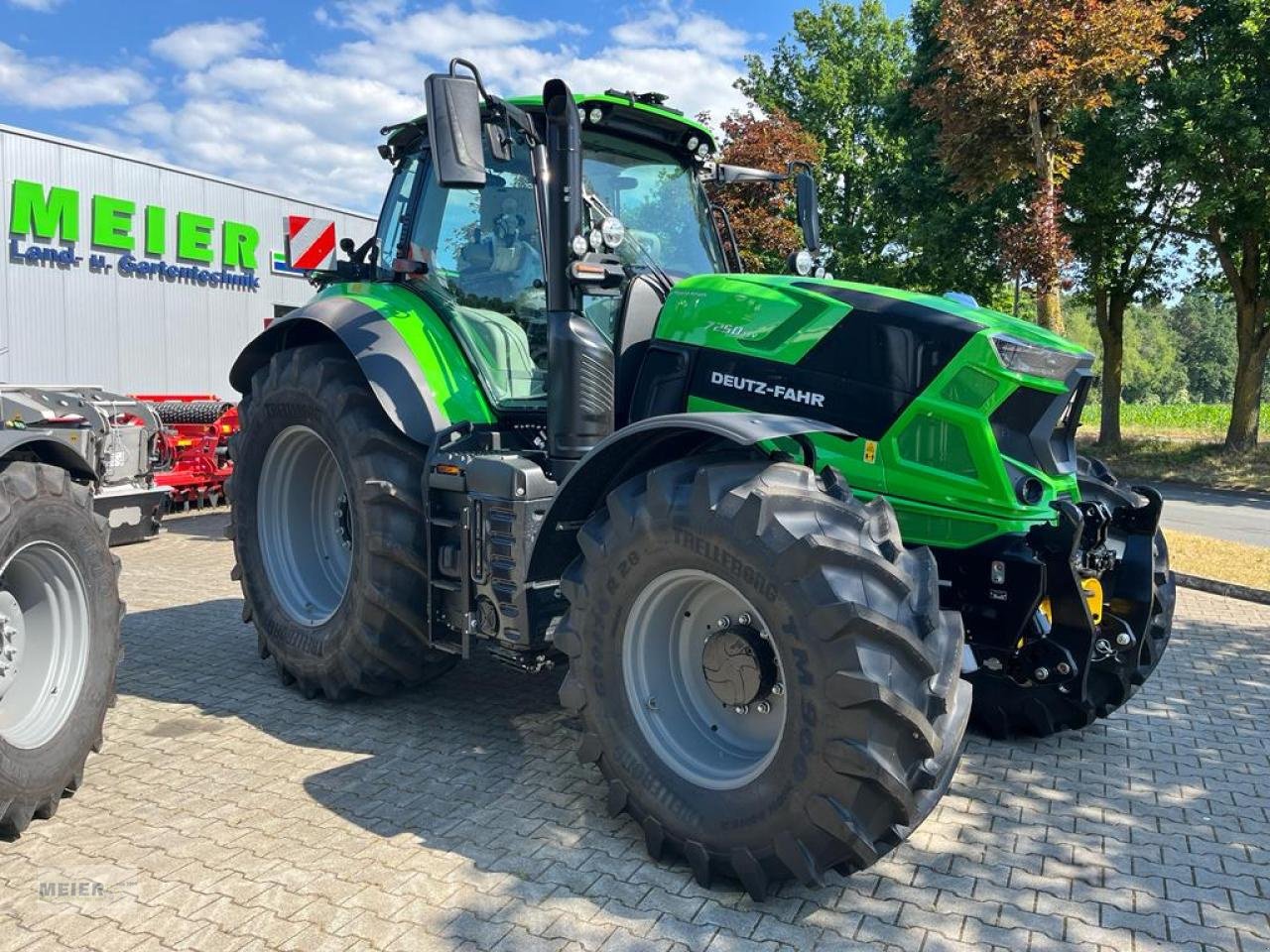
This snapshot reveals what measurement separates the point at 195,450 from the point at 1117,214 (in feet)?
57.7

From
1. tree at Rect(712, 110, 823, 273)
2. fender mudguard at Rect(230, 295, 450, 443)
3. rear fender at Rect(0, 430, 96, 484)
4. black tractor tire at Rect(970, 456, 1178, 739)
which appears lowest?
black tractor tire at Rect(970, 456, 1178, 739)

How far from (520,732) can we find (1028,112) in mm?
13255

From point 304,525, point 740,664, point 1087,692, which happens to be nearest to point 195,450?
point 304,525

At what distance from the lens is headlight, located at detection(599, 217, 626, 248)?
165 inches

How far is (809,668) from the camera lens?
293 centimetres

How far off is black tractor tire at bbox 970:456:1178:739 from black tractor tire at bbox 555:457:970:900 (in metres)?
1.69

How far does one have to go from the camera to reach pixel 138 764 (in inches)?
163

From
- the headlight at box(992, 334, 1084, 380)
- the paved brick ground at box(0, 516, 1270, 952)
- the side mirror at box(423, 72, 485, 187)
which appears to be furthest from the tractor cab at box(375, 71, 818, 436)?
the paved brick ground at box(0, 516, 1270, 952)

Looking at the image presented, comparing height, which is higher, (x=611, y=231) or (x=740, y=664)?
(x=611, y=231)

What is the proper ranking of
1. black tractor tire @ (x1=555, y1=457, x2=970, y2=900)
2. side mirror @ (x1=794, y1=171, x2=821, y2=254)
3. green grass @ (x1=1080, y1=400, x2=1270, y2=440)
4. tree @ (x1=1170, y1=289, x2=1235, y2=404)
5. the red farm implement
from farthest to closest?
1. tree @ (x1=1170, y1=289, x2=1235, y2=404)
2. green grass @ (x1=1080, y1=400, x2=1270, y2=440)
3. the red farm implement
4. side mirror @ (x1=794, y1=171, x2=821, y2=254)
5. black tractor tire @ (x1=555, y1=457, x2=970, y2=900)

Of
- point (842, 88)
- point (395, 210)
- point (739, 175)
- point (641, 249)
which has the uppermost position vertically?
point (842, 88)

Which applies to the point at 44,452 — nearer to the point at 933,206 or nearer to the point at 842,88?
the point at 933,206

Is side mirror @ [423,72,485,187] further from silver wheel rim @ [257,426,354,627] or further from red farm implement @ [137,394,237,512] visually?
red farm implement @ [137,394,237,512]

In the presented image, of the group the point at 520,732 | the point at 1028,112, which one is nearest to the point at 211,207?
→ the point at 1028,112
